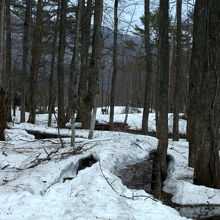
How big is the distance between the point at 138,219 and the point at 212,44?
4.04 m

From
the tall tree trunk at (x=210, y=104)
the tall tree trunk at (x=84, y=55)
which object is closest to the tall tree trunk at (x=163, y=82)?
the tall tree trunk at (x=210, y=104)

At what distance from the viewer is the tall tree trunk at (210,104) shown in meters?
6.36

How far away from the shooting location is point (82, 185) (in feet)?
18.0

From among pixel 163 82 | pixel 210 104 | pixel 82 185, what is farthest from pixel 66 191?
pixel 163 82

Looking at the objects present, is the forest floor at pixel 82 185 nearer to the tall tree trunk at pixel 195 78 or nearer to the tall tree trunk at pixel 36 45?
the tall tree trunk at pixel 195 78

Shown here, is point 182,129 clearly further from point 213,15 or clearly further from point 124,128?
point 213,15

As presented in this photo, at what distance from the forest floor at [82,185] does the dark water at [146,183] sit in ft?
0.27

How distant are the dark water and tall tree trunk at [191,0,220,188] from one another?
863mm

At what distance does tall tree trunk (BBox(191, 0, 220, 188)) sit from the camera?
636 cm

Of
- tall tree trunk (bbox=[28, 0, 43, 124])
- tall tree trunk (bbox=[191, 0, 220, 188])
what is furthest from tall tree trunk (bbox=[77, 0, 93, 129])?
tall tree trunk (bbox=[191, 0, 220, 188])

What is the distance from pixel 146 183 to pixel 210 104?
2.56 meters

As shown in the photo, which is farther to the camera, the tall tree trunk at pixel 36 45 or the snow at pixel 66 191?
the tall tree trunk at pixel 36 45

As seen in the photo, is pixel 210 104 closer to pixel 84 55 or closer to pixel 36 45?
pixel 84 55

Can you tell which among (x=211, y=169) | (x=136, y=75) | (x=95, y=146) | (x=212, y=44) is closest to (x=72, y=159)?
(x=95, y=146)
